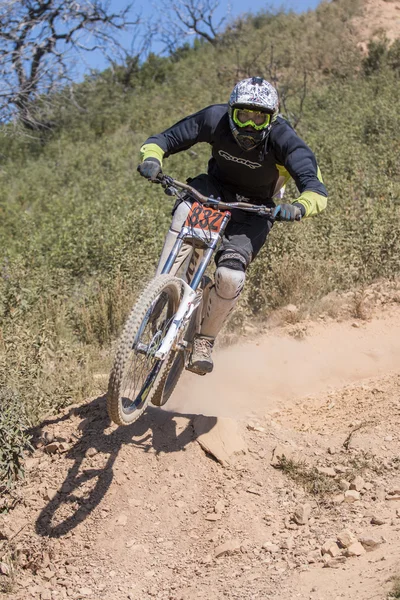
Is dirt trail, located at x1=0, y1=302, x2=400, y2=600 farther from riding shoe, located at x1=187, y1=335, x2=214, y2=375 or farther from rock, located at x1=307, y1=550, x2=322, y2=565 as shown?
riding shoe, located at x1=187, y1=335, x2=214, y2=375

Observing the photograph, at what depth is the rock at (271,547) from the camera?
12.7ft

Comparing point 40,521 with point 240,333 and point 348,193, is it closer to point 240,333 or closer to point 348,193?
point 240,333

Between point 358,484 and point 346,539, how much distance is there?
0.66 meters

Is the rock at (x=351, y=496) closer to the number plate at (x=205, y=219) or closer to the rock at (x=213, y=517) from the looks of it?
the rock at (x=213, y=517)

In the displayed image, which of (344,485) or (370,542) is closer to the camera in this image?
(370,542)

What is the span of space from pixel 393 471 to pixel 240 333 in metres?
3.07

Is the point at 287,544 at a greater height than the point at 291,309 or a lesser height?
lesser

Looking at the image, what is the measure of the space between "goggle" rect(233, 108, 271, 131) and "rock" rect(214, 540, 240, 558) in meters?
2.73

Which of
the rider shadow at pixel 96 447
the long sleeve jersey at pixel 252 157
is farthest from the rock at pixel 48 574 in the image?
the long sleeve jersey at pixel 252 157

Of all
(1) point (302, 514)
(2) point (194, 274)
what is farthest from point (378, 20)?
(1) point (302, 514)

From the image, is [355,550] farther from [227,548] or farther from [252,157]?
[252,157]

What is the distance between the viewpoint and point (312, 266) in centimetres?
788

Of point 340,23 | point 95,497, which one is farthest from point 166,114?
point 95,497

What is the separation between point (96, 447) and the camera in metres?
4.74
